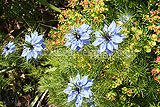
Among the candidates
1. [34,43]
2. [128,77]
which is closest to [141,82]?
[128,77]

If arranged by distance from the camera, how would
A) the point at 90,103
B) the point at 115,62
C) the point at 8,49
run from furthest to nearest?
the point at 8,49
the point at 115,62
the point at 90,103

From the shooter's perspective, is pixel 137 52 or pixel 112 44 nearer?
pixel 112 44

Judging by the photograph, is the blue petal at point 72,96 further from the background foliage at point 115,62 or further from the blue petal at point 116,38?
the blue petal at point 116,38

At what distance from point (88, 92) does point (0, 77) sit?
214 cm

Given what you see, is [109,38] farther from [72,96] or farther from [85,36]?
[72,96]

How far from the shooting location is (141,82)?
2.34 meters

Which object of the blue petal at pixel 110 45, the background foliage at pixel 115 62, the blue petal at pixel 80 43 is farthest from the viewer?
the background foliage at pixel 115 62

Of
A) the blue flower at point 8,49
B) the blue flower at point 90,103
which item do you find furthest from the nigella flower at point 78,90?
the blue flower at point 8,49

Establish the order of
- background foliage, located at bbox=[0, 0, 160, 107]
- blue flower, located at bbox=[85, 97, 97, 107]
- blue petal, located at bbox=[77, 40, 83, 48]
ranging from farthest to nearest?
background foliage, located at bbox=[0, 0, 160, 107] → blue flower, located at bbox=[85, 97, 97, 107] → blue petal, located at bbox=[77, 40, 83, 48]

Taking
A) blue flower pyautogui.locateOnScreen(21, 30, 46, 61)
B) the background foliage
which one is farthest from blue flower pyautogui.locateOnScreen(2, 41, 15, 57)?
blue flower pyautogui.locateOnScreen(21, 30, 46, 61)

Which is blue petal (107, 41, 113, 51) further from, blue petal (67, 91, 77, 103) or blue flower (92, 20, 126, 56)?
blue petal (67, 91, 77, 103)

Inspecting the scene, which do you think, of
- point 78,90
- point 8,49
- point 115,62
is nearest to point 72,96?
point 78,90

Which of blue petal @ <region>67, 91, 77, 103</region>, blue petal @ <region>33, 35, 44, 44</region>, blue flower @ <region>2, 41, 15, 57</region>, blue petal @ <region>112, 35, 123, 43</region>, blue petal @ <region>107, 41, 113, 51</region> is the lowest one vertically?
blue petal @ <region>67, 91, 77, 103</region>

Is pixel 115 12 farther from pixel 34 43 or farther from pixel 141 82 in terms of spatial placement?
pixel 34 43
